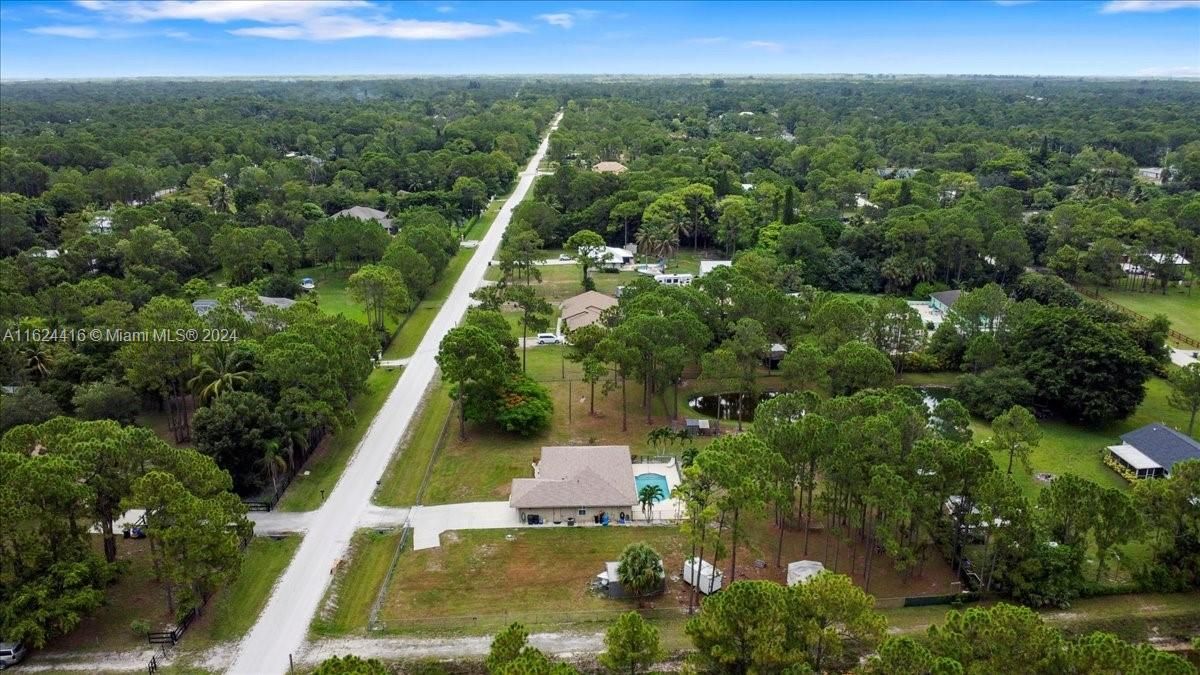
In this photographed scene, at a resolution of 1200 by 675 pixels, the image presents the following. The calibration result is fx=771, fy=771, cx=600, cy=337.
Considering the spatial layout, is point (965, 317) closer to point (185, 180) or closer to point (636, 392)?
point (636, 392)

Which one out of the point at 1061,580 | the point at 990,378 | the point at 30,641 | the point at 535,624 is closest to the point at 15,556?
the point at 30,641

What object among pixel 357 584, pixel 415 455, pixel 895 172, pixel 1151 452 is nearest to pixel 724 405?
pixel 415 455

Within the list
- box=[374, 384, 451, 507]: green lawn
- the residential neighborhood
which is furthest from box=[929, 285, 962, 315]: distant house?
box=[374, 384, 451, 507]: green lawn

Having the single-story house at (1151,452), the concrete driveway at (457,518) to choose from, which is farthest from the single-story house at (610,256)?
the single-story house at (1151,452)

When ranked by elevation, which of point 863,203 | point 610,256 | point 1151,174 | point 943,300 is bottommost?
point 943,300

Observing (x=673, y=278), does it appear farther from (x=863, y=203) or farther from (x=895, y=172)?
(x=895, y=172)

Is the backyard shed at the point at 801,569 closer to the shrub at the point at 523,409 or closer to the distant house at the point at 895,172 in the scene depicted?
the shrub at the point at 523,409

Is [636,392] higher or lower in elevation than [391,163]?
lower
